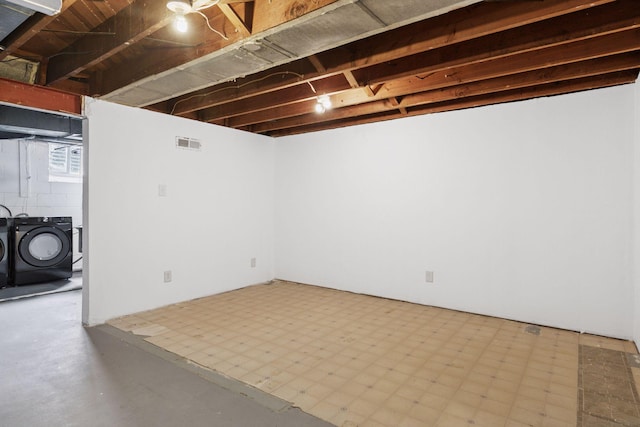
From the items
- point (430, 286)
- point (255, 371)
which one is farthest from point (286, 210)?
point (255, 371)

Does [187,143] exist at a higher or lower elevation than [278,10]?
lower

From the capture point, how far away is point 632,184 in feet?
9.89

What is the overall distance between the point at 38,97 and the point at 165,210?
1521 millimetres

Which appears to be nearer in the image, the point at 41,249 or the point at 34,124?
the point at 34,124

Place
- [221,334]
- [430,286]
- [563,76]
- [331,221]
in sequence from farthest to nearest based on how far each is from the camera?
[331,221] → [430,286] → [221,334] → [563,76]

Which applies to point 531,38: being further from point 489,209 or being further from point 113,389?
point 113,389

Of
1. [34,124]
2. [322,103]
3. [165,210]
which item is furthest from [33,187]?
[322,103]

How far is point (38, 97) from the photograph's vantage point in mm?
3129

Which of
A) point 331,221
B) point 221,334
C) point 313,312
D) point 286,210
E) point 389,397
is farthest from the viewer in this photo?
point 286,210

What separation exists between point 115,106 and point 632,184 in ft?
15.9

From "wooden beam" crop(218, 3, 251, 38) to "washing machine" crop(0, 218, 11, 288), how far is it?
4614 mm

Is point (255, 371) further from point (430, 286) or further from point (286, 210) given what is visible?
point (286, 210)

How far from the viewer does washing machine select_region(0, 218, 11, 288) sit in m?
4.56

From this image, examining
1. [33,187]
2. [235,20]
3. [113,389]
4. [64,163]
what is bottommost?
[113,389]
